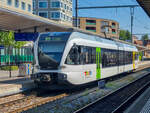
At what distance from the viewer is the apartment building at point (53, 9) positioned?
210ft

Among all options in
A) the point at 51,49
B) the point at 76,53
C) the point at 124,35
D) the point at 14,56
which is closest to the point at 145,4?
the point at 76,53

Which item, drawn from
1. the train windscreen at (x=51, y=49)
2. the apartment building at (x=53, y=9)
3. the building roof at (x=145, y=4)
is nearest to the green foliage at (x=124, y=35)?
the apartment building at (x=53, y=9)

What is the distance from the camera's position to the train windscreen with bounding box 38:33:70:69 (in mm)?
11859

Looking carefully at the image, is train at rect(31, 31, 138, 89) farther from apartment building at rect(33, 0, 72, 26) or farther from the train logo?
apartment building at rect(33, 0, 72, 26)

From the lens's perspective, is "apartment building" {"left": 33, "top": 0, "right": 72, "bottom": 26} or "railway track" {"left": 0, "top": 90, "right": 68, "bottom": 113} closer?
"railway track" {"left": 0, "top": 90, "right": 68, "bottom": 113}

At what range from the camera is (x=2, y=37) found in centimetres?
2764

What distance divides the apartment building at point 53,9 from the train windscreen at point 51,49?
2058 inches

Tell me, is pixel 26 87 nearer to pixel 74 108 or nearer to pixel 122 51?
pixel 74 108

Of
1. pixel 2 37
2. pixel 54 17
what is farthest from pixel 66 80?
pixel 54 17

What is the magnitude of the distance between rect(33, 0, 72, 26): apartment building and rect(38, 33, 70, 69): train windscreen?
171 feet

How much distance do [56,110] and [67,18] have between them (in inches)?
2411

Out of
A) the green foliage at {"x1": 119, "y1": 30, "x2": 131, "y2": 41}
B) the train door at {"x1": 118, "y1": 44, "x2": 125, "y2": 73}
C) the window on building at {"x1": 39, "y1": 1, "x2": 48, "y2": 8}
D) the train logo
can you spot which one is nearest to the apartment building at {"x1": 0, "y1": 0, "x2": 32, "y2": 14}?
the window on building at {"x1": 39, "y1": 1, "x2": 48, "y2": 8}

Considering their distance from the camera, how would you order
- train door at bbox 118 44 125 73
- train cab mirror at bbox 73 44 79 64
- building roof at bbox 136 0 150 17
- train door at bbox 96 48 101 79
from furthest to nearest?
train door at bbox 118 44 125 73
train door at bbox 96 48 101 79
train cab mirror at bbox 73 44 79 64
building roof at bbox 136 0 150 17

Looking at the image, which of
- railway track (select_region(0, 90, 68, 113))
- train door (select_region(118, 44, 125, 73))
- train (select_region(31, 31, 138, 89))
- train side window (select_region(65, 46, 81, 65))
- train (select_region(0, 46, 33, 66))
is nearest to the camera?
railway track (select_region(0, 90, 68, 113))
